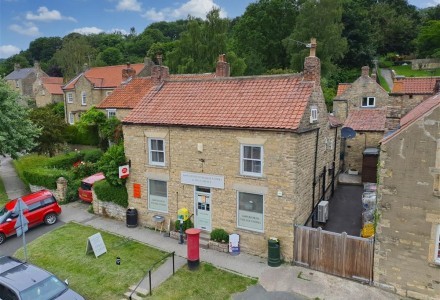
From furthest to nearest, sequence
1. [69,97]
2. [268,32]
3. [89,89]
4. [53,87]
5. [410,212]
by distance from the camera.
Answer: [53,87]
[268,32]
[69,97]
[89,89]
[410,212]

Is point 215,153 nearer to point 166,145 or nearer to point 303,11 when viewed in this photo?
point 166,145

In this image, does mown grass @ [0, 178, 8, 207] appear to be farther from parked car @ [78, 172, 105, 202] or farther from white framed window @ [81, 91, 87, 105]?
white framed window @ [81, 91, 87, 105]

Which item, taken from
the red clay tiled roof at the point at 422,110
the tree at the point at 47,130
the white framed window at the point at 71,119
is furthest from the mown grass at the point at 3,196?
the red clay tiled roof at the point at 422,110

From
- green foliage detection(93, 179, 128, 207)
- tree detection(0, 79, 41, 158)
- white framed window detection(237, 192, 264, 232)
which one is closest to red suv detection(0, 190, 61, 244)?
green foliage detection(93, 179, 128, 207)

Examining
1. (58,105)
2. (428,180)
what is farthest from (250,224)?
(58,105)

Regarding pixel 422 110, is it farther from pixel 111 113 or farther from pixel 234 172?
pixel 111 113

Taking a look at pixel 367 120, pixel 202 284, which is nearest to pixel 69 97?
pixel 367 120
